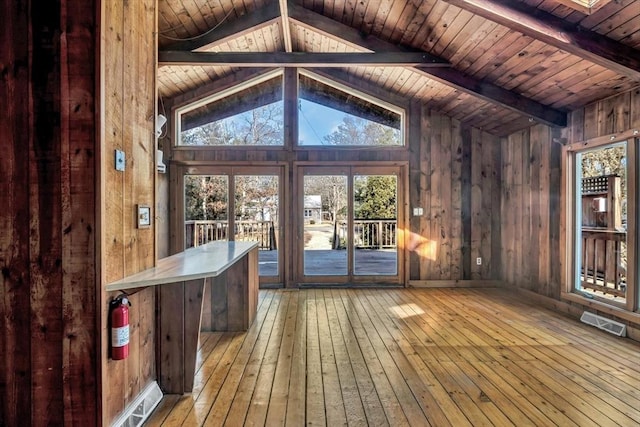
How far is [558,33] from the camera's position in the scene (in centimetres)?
279

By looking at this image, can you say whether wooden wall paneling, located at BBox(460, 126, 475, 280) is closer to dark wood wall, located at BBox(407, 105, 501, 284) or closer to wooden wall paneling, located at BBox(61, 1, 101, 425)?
dark wood wall, located at BBox(407, 105, 501, 284)

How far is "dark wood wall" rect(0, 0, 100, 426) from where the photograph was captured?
5.46 feet

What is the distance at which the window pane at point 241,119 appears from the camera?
18.4 feet

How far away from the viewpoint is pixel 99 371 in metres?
1.68

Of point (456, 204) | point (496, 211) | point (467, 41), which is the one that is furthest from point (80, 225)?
point (496, 211)

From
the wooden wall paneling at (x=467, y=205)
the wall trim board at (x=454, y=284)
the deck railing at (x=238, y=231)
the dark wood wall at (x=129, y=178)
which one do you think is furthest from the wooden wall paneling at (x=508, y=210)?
the dark wood wall at (x=129, y=178)

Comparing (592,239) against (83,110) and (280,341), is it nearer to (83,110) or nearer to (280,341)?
(280,341)

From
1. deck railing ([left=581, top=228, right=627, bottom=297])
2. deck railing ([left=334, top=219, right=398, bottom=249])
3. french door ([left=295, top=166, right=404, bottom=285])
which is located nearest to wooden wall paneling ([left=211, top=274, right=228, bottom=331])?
french door ([left=295, top=166, right=404, bottom=285])

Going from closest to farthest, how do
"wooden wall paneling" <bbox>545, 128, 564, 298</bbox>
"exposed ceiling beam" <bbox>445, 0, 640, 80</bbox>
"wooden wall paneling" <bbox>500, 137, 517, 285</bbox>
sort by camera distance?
"exposed ceiling beam" <bbox>445, 0, 640, 80</bbox>, "wooden wall paneling" <bbox>545, 128, 564, 298</bbox>, "wooden wall paneling" <bbox>500, 137, 517, 285</bbox>

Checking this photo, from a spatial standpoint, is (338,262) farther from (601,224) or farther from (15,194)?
(15,194)

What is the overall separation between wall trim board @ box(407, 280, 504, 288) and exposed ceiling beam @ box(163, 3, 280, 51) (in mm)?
4442

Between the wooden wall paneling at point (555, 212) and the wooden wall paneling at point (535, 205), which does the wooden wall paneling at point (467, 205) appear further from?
the wooden wall paneling at point (555, 212)

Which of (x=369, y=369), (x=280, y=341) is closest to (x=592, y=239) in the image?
(x=369, y=369)

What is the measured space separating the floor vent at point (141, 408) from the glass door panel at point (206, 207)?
11.8 ft
